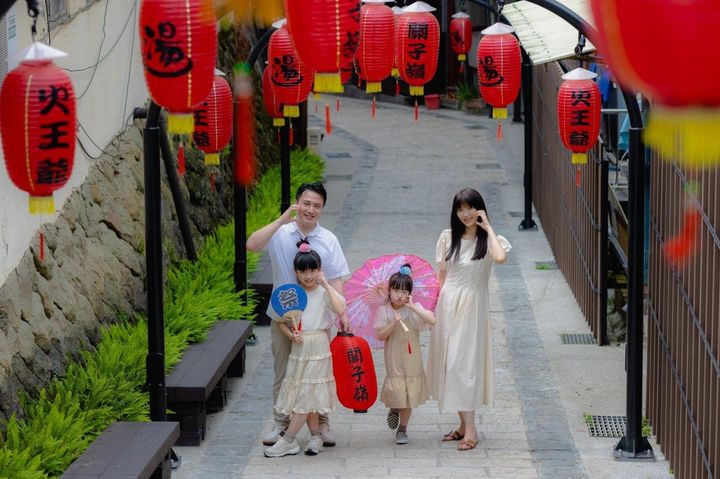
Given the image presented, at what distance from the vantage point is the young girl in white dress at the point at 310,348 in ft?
34.0

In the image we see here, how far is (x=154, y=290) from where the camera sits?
1015cm

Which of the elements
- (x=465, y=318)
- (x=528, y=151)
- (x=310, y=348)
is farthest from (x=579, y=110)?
(x=528, y=151)

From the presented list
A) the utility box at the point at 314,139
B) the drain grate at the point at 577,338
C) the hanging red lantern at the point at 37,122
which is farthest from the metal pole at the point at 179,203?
the utility box at the point at 314,139

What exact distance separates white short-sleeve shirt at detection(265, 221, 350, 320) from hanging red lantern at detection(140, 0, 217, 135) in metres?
3.18

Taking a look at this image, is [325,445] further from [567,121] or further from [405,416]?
[567,121]

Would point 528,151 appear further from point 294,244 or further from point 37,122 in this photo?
point 37,122

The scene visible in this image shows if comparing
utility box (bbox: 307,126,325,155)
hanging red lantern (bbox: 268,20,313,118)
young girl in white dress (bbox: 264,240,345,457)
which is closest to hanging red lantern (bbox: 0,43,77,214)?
young girl in white dress (bbox: 264,240,345,457)

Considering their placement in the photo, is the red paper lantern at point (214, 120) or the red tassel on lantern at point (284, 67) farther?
the red tassel on lantern at point (284, 67)

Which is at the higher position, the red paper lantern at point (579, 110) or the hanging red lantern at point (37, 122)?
the hanging red lantern at point (37, 122)

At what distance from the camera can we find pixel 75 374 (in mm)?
10602

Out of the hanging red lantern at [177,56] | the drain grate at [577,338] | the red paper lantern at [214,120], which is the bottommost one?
the drain grate at [577,338]

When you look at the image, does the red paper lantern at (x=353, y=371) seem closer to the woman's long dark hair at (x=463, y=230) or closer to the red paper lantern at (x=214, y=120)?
the woman's long dark hair at (x=463, y=230)

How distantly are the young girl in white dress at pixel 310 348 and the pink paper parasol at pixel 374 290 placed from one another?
229 millimetres

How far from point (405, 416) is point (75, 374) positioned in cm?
262
